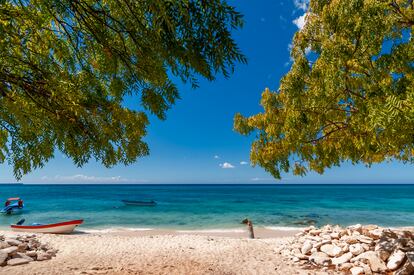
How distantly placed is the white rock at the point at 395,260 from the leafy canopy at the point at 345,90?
111 inches

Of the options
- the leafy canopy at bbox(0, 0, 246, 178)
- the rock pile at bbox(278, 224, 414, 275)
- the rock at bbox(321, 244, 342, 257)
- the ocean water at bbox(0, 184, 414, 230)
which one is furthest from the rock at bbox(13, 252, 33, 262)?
the ocean water at bbox(0, 184, 414, 230)

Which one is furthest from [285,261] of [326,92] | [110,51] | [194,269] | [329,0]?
[110,51]

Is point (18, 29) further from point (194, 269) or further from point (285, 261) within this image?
point (285, 261)

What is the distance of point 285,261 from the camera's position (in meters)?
9.60

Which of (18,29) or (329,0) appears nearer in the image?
(18,29)

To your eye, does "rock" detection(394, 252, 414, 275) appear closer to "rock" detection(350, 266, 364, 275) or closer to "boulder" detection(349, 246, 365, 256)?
"rock" detection(350, 266, 364, 275)

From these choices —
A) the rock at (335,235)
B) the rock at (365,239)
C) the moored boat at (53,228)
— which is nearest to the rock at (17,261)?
the moored boat at (53,228)

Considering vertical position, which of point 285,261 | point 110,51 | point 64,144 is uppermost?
point 110,51

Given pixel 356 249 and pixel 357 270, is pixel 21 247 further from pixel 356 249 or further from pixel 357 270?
pixel 356 249

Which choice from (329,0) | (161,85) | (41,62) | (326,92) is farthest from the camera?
(329,0)

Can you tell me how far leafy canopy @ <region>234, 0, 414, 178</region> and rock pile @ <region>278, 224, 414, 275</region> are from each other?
2889mm

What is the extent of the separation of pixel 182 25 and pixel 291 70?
4.95m

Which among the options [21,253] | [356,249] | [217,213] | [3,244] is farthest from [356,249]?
[217,213]

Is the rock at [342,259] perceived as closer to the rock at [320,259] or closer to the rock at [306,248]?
the rock at [320,259]
